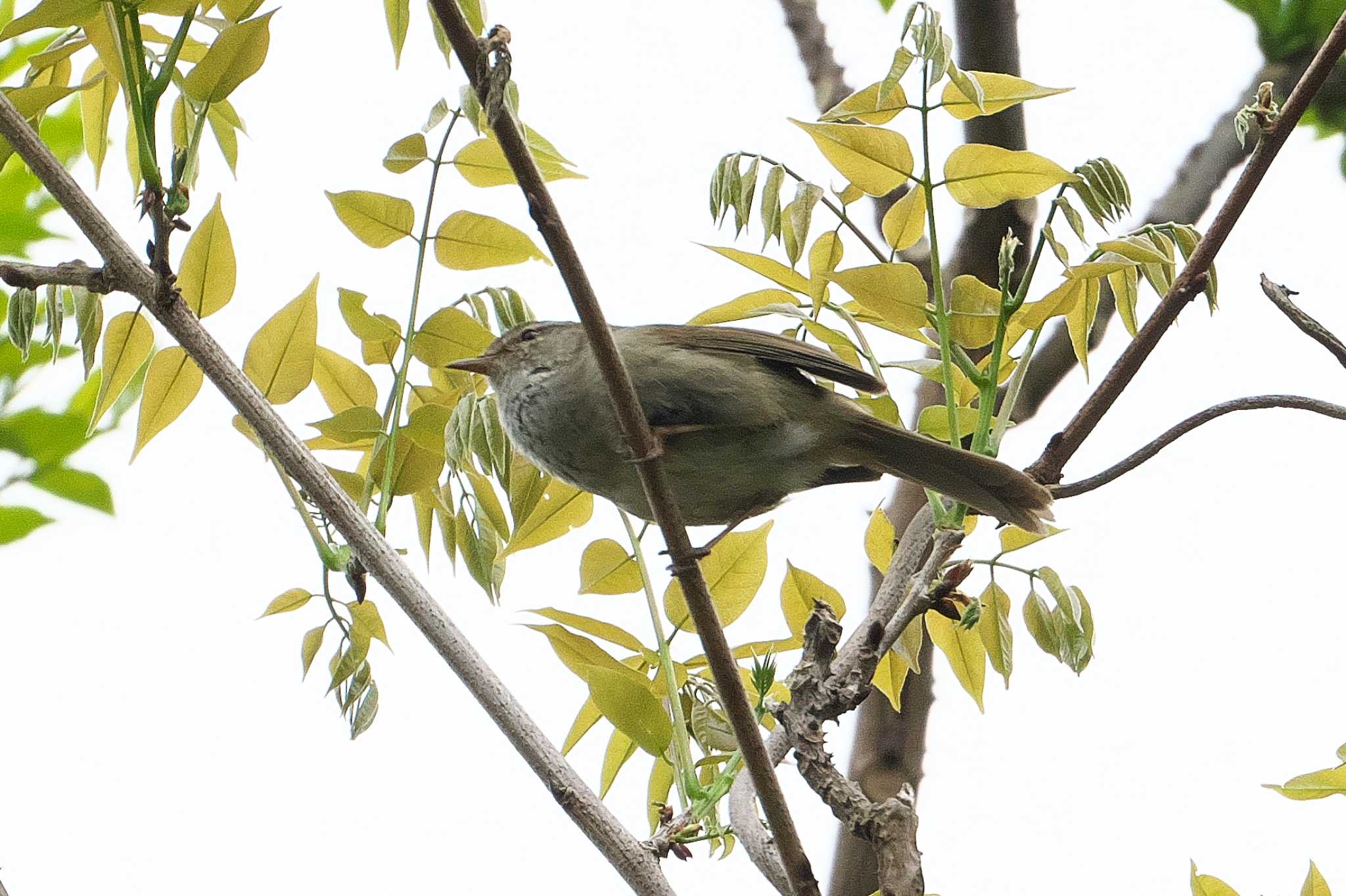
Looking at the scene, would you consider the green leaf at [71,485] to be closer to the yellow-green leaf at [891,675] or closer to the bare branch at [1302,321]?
the yellow-green leaf at [891,675]

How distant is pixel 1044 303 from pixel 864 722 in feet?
4.25

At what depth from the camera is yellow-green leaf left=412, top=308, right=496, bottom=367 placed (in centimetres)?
A: 221

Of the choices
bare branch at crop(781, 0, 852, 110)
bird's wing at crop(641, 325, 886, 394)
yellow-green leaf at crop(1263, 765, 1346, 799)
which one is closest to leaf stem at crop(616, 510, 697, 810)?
bird's wing at crop(641, 325, 886, 394)

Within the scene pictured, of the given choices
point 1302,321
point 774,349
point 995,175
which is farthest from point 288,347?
point 1302,321

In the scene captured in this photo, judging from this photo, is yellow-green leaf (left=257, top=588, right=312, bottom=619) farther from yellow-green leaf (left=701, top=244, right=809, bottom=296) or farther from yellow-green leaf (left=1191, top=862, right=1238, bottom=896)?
yellow-green leaf (left=1191, top=862, right=1238, bottom=896)

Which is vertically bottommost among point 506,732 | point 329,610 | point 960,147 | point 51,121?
point 506,732

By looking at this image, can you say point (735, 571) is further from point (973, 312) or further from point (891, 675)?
point (973, 312)

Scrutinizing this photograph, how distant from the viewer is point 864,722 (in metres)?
3.03

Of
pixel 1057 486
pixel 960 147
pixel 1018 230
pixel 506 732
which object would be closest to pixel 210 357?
pixel 506 732

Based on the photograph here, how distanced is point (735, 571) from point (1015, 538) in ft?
1.61

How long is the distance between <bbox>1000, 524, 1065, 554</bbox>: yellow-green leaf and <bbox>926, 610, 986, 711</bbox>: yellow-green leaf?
18 cm

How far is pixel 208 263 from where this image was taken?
2.10 metres

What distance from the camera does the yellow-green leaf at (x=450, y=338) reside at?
221 cm

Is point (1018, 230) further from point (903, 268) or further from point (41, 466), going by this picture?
point (41, 466)
